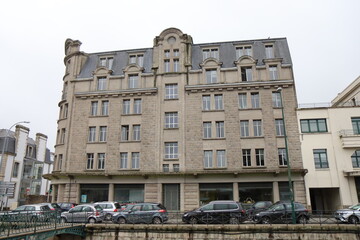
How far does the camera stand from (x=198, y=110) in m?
31.1

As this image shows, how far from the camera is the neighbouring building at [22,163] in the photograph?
45094 mm

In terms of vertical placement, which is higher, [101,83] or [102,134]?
[101,83]

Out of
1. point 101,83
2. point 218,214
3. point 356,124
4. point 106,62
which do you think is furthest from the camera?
point 106,62

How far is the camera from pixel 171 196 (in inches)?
1148

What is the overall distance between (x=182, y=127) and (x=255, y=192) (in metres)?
10.1

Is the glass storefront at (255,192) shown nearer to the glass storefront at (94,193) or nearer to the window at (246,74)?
the window at (246,74)

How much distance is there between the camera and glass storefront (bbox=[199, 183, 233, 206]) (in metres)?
28.4

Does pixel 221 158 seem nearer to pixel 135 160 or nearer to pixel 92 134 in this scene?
pixel 135 160

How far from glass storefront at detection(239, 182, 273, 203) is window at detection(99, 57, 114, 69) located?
2197 cm

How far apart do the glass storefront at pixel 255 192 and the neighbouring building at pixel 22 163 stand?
1331 inches

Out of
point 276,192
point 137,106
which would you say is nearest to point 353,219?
point 276,192

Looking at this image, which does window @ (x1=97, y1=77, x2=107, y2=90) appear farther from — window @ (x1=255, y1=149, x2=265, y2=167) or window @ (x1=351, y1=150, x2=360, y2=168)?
window @ (x1=351, y1=150, x2=360, y2=168)

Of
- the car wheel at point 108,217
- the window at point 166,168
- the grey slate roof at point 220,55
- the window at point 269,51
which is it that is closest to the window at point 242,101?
the grey slate roof at point 220,55

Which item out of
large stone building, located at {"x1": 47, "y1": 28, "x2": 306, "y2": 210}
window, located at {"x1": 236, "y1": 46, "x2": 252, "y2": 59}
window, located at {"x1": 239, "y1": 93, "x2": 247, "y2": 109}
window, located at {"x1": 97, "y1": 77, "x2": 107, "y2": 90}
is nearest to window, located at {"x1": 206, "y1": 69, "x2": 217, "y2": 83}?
large stone building, located at {"x1": 47, "y1": 28, "x2": 306, "y2": 210}
